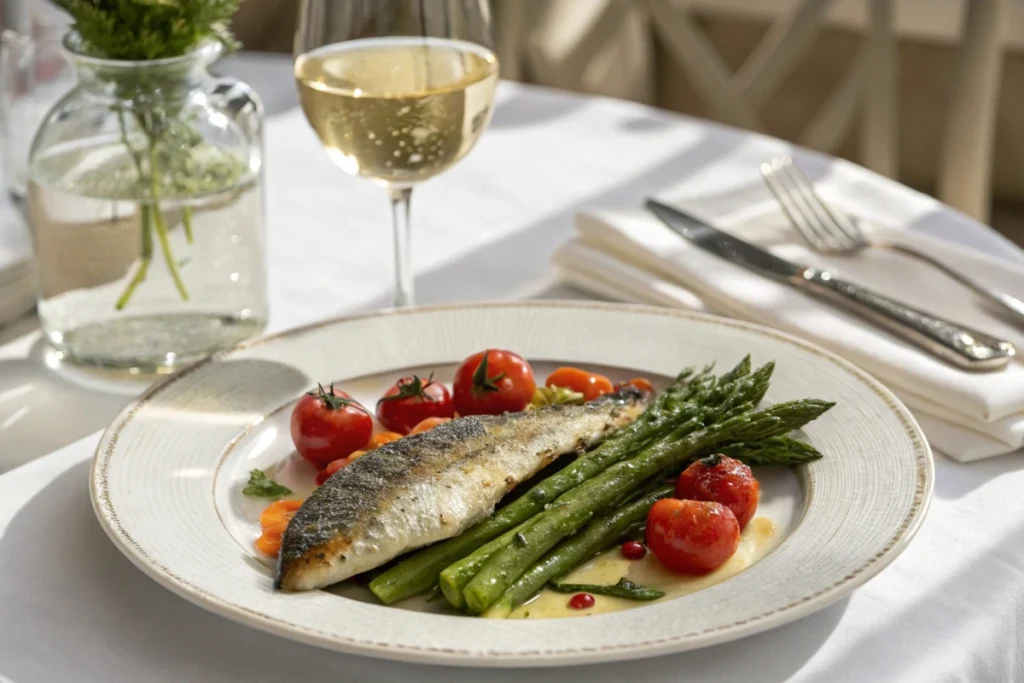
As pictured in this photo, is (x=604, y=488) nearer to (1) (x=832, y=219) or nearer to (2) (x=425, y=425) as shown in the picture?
(2) (x=425, y=425)

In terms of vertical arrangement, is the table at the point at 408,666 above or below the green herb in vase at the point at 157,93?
below

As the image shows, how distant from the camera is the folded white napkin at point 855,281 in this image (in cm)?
154

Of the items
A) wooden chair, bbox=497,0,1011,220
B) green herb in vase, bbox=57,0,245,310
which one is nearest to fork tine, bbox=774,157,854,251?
green herb in vase, bbox=57,0,245,310

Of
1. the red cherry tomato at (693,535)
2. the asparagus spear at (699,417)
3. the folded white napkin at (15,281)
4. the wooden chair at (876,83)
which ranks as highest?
the red cherry tomato at (693,535)

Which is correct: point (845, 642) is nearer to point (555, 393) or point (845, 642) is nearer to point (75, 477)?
point (555, 393)

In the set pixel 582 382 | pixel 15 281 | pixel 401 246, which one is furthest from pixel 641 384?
pixel 15 281

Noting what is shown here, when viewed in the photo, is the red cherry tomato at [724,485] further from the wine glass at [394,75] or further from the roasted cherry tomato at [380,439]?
the wine glass at [394,75]

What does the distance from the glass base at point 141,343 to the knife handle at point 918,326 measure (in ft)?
2.98

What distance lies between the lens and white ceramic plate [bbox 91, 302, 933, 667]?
107 centimetres

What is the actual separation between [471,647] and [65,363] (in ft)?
3.18

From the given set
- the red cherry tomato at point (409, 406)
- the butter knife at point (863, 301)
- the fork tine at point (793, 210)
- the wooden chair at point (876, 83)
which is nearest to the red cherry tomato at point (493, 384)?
the red cherry tomato at point (409, 406)

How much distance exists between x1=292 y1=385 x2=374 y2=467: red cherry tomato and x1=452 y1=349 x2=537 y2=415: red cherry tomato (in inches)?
5.7

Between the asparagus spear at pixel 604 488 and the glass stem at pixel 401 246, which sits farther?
the glass stem at pixel 401 246

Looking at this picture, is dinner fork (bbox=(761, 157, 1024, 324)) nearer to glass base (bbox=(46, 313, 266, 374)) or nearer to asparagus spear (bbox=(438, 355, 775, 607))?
asparagus spear (bbox=(438, 355, 775, 607))
